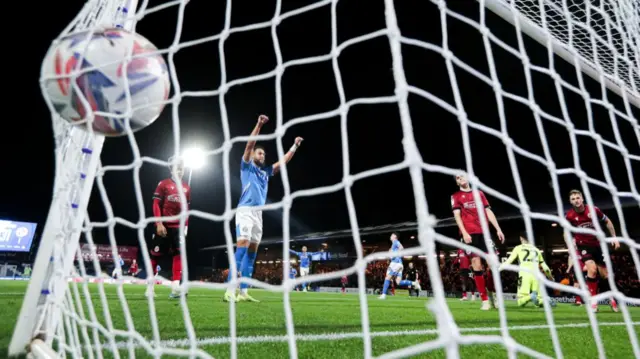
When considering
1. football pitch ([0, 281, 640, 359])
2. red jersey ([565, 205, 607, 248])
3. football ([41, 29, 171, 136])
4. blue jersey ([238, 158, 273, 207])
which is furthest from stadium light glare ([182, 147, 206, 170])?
red jersey ([565, 205, 607, 248])

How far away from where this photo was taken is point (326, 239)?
98.1 ft

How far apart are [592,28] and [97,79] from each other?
2.66m

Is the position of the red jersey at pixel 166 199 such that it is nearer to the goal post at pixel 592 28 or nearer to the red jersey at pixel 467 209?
the red jersey at pixel 467 209

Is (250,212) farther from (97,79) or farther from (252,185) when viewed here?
(97,79)

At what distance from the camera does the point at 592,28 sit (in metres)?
2.37

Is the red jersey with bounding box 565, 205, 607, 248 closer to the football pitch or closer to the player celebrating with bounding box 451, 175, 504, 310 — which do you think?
the player celebrating with bounding box 451, 175, 504, 310

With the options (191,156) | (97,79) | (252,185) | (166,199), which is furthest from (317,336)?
(166,199)

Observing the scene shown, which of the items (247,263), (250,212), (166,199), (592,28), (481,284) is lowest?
(481,284)

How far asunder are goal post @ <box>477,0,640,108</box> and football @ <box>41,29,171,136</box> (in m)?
1.79

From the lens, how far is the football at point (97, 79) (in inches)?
61.2

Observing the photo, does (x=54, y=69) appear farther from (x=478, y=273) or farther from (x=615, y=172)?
(x=615, y=172)

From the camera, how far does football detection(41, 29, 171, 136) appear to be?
1.56m

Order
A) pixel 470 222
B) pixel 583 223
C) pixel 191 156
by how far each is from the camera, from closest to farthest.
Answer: pixel 191 156
pixel 470 222
pixel 583 223

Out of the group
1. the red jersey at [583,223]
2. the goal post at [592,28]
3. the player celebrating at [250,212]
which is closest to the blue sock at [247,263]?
the player celebrating at [250,212]
